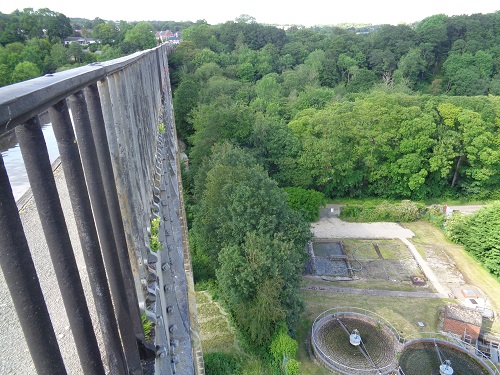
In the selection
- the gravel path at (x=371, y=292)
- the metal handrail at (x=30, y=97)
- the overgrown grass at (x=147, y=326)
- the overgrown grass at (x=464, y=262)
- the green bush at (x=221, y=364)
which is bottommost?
the overgrown grass at (x=464, y=262)

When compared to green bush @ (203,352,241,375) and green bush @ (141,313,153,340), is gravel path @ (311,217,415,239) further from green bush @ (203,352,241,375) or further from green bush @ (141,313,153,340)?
green bush @ (141,313,153,340)

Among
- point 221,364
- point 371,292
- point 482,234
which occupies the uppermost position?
point 221,364

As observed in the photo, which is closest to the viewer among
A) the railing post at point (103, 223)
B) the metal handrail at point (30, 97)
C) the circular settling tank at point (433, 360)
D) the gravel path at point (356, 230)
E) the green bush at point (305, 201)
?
the metal handrail at point (30, 97)

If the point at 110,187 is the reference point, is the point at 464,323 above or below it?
below

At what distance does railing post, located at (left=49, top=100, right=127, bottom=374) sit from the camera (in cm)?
156

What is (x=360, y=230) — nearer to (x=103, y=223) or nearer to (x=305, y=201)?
(x=305, y=201)

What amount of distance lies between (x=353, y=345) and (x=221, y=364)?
4.43m

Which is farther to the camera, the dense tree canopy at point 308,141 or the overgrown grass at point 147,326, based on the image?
the dense tree canopy at point 308,141

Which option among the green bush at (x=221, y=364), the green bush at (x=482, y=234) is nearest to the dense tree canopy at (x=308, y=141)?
the green bush at (x=221, y=364)

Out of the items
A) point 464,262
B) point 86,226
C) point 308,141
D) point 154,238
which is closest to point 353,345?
point 464,262

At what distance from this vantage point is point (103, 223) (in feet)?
6.84

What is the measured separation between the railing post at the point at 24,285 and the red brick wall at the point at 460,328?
45.0 feet

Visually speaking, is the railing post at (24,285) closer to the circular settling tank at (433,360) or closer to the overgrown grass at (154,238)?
the overgrown grass at (154,238)

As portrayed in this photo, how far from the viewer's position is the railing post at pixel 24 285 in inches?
44.2
